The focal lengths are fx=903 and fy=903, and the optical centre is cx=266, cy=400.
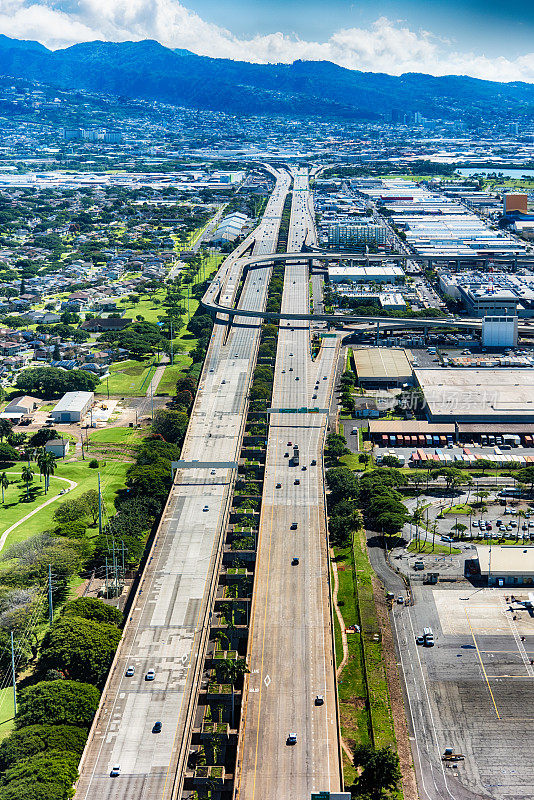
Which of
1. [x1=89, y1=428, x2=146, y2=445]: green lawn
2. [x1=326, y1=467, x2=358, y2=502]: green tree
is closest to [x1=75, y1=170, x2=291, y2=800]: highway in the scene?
[x1=89, y1=428, x2=146, y2=445]: green lawn

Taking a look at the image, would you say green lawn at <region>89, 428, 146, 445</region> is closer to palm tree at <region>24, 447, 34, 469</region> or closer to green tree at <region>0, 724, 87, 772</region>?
palm tree at <region>24, 447, 34, 469</region>

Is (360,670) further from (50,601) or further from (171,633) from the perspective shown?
(50,601)

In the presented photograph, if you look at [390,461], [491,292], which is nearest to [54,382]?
[390,461]

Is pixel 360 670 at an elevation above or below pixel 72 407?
above

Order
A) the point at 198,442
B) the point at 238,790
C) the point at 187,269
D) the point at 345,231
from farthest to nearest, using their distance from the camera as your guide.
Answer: the point at 345,231, the point at 187,269, the point at 198,442, the point at 238,790

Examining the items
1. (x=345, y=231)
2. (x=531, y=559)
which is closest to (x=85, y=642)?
(x=531, y=559)

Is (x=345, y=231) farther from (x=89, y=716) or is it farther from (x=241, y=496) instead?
(x=89, y=716)
